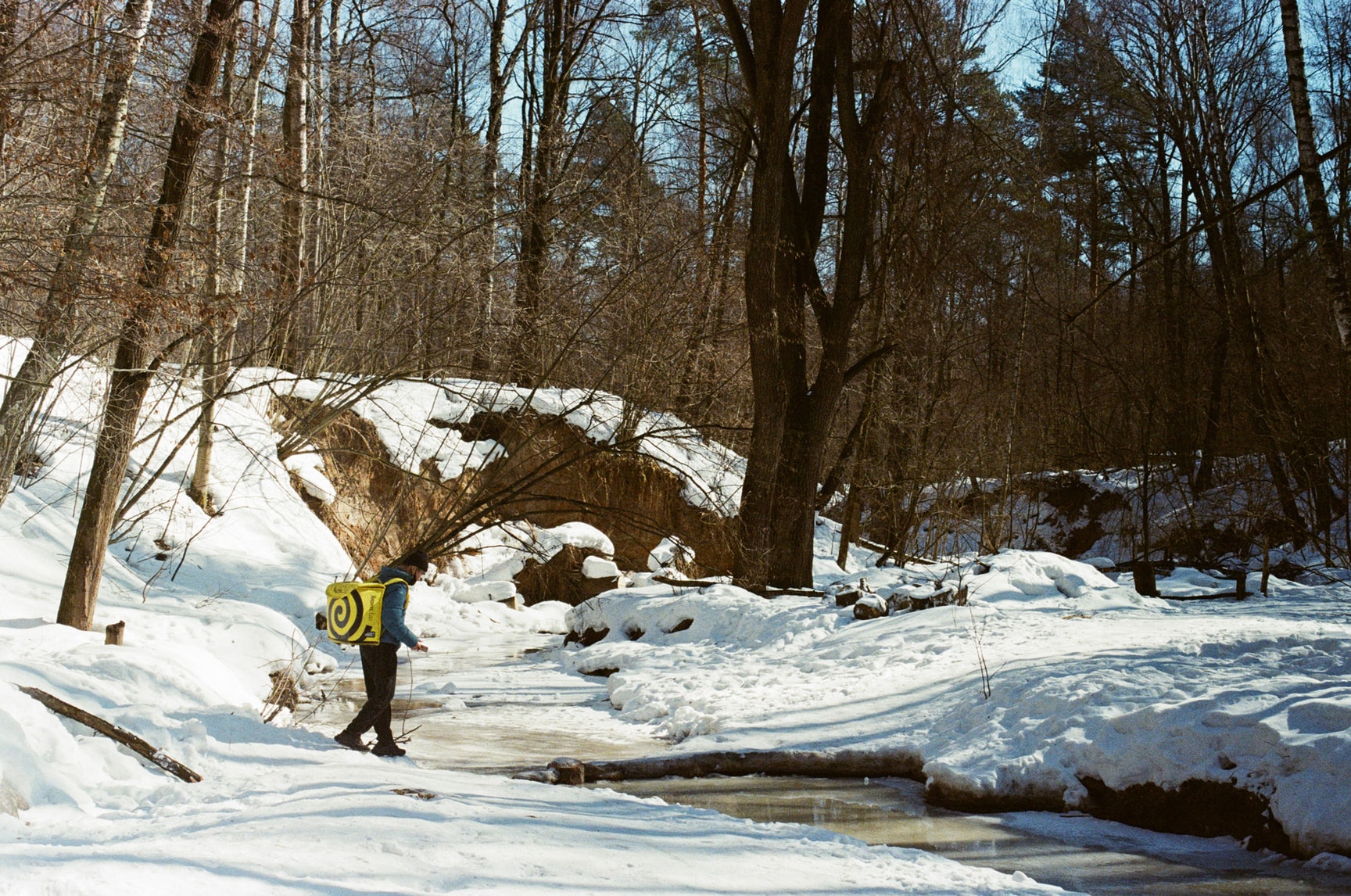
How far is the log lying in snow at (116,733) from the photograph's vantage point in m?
4.89

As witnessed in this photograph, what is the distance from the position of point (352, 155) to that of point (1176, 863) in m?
11.5

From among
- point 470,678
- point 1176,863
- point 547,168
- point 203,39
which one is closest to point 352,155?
point 547,168

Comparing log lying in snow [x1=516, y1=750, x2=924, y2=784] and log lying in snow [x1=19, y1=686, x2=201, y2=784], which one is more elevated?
log lying in snow [x1=19, y1=686, x2=201, y2=784]

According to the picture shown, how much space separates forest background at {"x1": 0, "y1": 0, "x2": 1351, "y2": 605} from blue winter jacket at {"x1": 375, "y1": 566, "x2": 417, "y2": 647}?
2448mm

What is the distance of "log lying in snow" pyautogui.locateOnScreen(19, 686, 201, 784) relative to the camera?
4.89 meters

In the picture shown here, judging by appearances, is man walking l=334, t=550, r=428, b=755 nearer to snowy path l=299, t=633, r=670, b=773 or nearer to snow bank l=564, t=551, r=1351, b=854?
snowy path l=299, t=633, r=670, b=773

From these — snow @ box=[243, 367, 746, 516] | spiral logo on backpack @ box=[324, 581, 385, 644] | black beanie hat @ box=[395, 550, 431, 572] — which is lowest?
spiral logo on backpack @ box=[324, 581, 385, 644]

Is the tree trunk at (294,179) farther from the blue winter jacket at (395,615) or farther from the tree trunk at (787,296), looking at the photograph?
the tree trunk at (787,296)

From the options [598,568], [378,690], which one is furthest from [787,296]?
[378,690]

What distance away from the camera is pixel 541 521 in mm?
18188

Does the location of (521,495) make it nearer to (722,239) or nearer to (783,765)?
(722,239)

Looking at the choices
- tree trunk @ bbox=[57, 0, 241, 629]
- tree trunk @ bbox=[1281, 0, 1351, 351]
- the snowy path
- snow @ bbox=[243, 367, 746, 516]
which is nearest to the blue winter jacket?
the snowy path

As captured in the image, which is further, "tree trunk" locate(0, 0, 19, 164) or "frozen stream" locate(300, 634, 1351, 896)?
"tree trunk" locate(0, 0, 19, 164)

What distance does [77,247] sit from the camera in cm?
701
